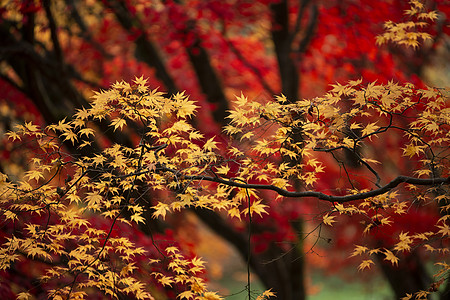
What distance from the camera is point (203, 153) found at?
3.08m

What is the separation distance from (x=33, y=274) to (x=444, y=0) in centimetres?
669

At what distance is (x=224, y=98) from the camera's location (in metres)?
7.12

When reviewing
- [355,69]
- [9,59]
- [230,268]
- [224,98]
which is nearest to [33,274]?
[9,59]

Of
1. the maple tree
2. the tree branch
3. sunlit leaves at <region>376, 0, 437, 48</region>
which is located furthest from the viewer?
sunlit leaves at <region>376, 0, 437, 48</region>

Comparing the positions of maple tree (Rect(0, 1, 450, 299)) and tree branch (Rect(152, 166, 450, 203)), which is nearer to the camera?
tree branch (Rect(152, 166, 450, 203))

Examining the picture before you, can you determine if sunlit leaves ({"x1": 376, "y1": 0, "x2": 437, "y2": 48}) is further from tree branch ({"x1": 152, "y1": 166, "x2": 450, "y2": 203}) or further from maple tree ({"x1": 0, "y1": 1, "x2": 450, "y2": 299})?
tree branch ({"x1": 152, "y1": 166, "x2": 450, "y2": 203})

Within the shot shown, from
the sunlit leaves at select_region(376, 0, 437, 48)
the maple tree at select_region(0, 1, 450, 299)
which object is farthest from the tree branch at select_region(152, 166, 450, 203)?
the sunlit leaves at select_region(376, 0, 437, 48)

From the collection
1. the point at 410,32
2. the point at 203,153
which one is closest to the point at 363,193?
the point at 203,153

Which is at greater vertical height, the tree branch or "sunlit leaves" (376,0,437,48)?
"sunlit leaves" (376,0,437,48)

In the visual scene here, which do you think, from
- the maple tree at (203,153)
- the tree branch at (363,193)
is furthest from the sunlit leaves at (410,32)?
the tree branch at (363,193)

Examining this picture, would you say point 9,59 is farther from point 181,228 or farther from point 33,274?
point 181,228

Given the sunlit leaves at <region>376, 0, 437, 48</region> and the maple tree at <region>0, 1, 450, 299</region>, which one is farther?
the sunlit leaves at <region>376, 0, 437, 48</region>

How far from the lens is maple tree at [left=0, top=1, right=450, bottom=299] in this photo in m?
3.10

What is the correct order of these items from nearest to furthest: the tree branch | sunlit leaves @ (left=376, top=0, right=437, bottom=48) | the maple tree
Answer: the tree branch
the maple tree
sunlit leaves @ (left=376, top=0, right=437, bottom=48)
